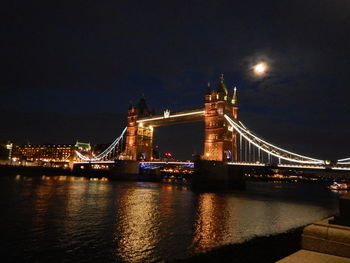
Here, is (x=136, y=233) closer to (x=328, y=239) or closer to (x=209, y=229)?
(x=209, y=229)

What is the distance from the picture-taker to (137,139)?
71938 millimetres

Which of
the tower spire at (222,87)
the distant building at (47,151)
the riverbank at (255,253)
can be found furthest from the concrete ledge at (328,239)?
the distant building at (47,151)

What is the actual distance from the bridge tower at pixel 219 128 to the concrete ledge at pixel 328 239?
46.0 m

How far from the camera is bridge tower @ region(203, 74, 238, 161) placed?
169 ft

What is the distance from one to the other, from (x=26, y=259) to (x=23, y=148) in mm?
142701

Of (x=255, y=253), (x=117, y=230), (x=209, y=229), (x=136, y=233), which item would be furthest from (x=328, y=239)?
(x=117, y=230)

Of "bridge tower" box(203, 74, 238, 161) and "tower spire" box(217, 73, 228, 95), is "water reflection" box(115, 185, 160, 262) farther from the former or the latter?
"tower spire" box(217, 73, 228, 95)

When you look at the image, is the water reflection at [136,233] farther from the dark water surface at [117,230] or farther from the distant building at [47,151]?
the distant building at [47,151]

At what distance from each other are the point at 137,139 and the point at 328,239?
68.9m

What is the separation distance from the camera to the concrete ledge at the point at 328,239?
3.91 metres

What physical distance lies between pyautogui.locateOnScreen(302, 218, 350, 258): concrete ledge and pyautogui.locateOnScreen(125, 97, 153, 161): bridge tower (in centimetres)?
6736

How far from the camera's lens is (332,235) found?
4020mm

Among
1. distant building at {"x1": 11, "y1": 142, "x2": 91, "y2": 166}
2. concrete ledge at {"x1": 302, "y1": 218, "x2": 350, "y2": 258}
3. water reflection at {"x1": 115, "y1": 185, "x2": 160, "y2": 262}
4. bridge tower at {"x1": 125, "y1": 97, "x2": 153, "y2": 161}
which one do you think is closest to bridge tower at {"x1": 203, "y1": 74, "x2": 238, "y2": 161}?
bridge tower at {"x1": 125, "y1": 97, "x2": 153, "y2": 161}

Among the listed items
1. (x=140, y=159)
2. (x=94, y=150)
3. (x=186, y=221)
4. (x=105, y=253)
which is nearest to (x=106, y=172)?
(x=140, y=159)
